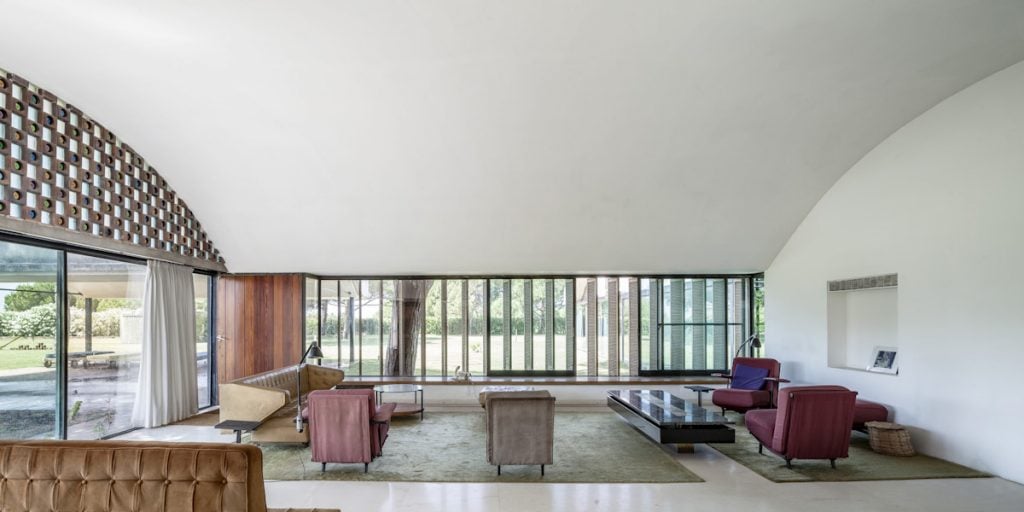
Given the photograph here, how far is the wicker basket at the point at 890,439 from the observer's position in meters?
5.99

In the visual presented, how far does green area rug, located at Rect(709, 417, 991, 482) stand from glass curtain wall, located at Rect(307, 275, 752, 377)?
11.9ft

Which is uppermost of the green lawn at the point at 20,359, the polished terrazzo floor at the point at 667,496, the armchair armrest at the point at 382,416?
the green lawn at the point at 20,359

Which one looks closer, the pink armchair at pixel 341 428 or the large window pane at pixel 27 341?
the large window pane at pixel 27 341

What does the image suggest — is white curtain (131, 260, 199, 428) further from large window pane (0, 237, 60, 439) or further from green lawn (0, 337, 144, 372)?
large window pane (0, 237, 60, 439)

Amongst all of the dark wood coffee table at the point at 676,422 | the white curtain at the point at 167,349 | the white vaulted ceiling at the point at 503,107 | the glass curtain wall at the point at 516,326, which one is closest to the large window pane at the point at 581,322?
the glass curtain wall at the point at 516,326

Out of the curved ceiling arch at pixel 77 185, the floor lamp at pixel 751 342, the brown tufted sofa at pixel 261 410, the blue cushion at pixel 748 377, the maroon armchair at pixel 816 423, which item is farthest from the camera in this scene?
the floor lamp at pixel 751 342

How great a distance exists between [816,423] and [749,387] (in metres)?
2.78

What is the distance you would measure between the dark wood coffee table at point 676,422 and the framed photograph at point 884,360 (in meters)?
2.32

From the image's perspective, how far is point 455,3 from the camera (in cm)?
448

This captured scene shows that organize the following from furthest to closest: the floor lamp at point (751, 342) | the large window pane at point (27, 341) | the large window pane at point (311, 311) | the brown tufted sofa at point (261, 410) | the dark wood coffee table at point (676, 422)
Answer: the large window pane at point (311, 311) → the floor lamp at point (751, 342) → the brown tufted sofa at point (261, 410) → the dark wood coffee table at point (676, 422) → the large window pane at point (27, 341)

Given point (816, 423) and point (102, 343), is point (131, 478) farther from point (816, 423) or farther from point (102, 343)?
point (816, 423)

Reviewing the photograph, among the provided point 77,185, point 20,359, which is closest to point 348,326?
point 77,185

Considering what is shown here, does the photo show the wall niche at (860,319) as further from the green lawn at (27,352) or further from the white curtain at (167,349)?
the green lawn at (27,352)

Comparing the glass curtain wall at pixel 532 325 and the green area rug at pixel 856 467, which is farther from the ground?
the glass curtain wall at pixel 532 325
